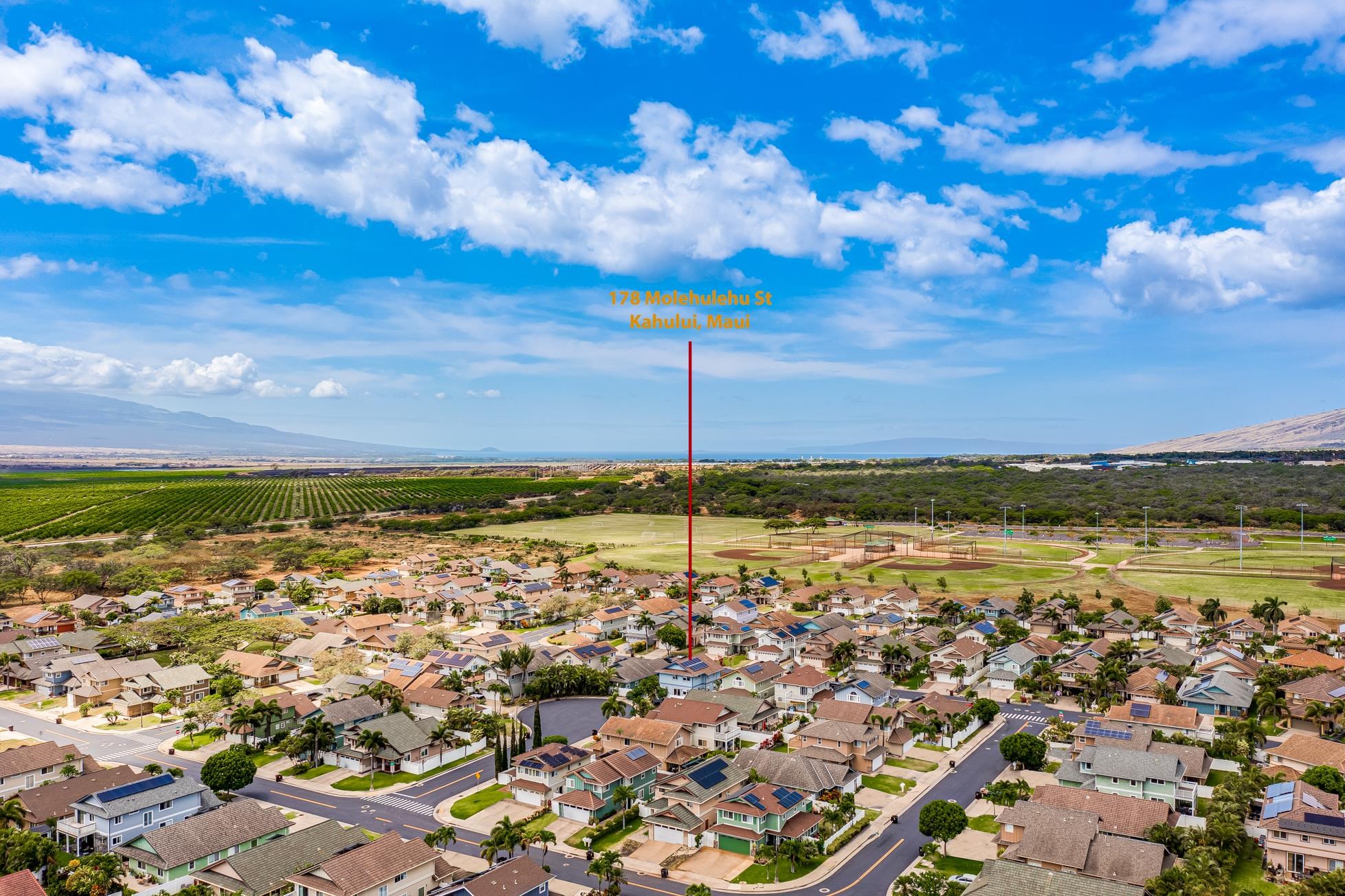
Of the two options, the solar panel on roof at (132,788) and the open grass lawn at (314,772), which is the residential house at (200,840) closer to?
the solar panel on roof at (132,788)

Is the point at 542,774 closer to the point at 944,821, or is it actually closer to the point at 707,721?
the point at 707,721

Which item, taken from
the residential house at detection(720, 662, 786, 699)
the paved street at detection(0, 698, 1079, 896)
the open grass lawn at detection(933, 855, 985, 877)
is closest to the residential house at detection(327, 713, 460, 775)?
the paved street at detection(0, 698, 1079, 896)

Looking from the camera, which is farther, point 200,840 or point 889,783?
point 889,783

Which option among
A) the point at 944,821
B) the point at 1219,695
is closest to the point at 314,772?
the point at 944,821

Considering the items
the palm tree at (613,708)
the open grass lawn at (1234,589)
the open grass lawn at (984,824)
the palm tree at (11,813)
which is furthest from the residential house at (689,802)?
the open grass lawn at (1234,589)

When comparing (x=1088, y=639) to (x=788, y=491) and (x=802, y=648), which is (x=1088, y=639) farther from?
(x=788, y=491)

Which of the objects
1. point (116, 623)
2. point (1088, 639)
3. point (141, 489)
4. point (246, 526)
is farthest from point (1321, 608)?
point (141, 489)
